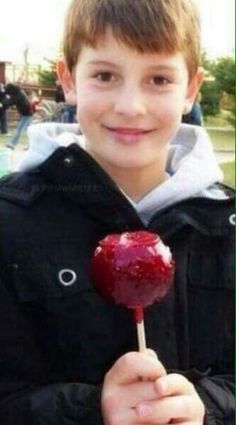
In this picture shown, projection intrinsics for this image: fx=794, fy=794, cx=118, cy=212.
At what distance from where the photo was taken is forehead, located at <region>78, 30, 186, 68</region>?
5.19 ft

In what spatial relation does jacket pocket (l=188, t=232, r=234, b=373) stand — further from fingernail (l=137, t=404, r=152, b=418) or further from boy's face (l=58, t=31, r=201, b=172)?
fingernail (l=137, t=404, r=152, b=418)

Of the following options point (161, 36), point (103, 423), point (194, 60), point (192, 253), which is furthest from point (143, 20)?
point (103, 423)

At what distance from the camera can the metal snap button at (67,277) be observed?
1631 mm

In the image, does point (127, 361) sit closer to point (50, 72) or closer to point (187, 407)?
point (187, 407)

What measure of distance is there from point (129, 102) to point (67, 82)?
26cm

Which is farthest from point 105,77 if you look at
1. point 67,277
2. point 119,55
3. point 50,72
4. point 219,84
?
point 219,84

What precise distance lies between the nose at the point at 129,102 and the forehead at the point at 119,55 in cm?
6

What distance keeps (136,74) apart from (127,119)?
0.30ft

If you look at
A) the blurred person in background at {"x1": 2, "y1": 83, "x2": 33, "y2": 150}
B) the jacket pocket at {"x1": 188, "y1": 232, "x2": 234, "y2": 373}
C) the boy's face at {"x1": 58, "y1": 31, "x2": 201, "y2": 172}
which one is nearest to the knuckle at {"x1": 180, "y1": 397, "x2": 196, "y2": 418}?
the jacket pocket at {"x1": 188, "y1": 232, "x2": 234, "y2": 373}

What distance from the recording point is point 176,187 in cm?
174

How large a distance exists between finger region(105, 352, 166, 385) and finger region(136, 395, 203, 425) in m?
0.05

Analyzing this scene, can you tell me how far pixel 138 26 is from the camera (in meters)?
1.63

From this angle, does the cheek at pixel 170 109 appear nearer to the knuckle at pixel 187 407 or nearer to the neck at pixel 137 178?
the neck at pixel 137 178

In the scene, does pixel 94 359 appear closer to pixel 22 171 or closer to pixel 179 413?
pixel 179 413
